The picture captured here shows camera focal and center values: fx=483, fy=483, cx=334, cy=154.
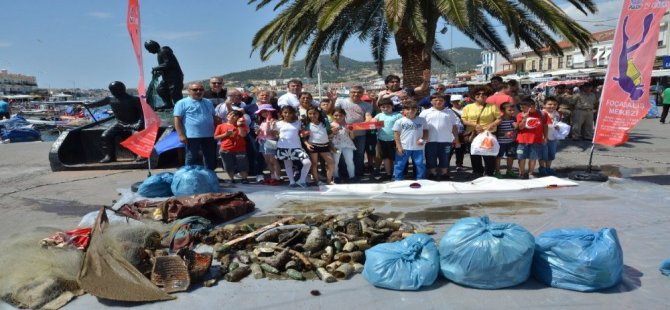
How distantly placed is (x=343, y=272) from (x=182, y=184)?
3.41 metres

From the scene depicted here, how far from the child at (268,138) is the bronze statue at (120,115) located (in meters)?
3.63

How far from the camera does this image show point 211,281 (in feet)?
12.5

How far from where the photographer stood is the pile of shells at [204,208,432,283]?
3957mm

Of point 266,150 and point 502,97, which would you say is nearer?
point 266,150

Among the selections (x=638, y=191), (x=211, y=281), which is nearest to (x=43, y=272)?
(x=211, y=281)

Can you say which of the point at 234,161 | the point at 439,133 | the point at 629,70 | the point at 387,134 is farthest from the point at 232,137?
the point at 629,70

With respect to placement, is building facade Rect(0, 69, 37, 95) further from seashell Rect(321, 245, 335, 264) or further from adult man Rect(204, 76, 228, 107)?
seashell Rect(321, 245, 335, 264)

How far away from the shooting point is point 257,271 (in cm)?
395

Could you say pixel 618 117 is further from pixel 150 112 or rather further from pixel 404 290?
pixel 150 112

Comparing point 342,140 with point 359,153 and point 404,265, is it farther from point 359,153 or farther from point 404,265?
point 404,265

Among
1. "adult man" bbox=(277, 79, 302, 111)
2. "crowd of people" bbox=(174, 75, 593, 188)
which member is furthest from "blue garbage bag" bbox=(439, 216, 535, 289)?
"adult man" bbox=(277, 79, 302, 111)

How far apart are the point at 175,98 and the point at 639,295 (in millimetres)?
9460

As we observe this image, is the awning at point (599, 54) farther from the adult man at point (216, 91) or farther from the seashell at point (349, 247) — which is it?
the seashell at point (349, 247)

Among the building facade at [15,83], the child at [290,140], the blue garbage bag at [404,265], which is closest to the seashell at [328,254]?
the blue garbage bag at [404,265]
